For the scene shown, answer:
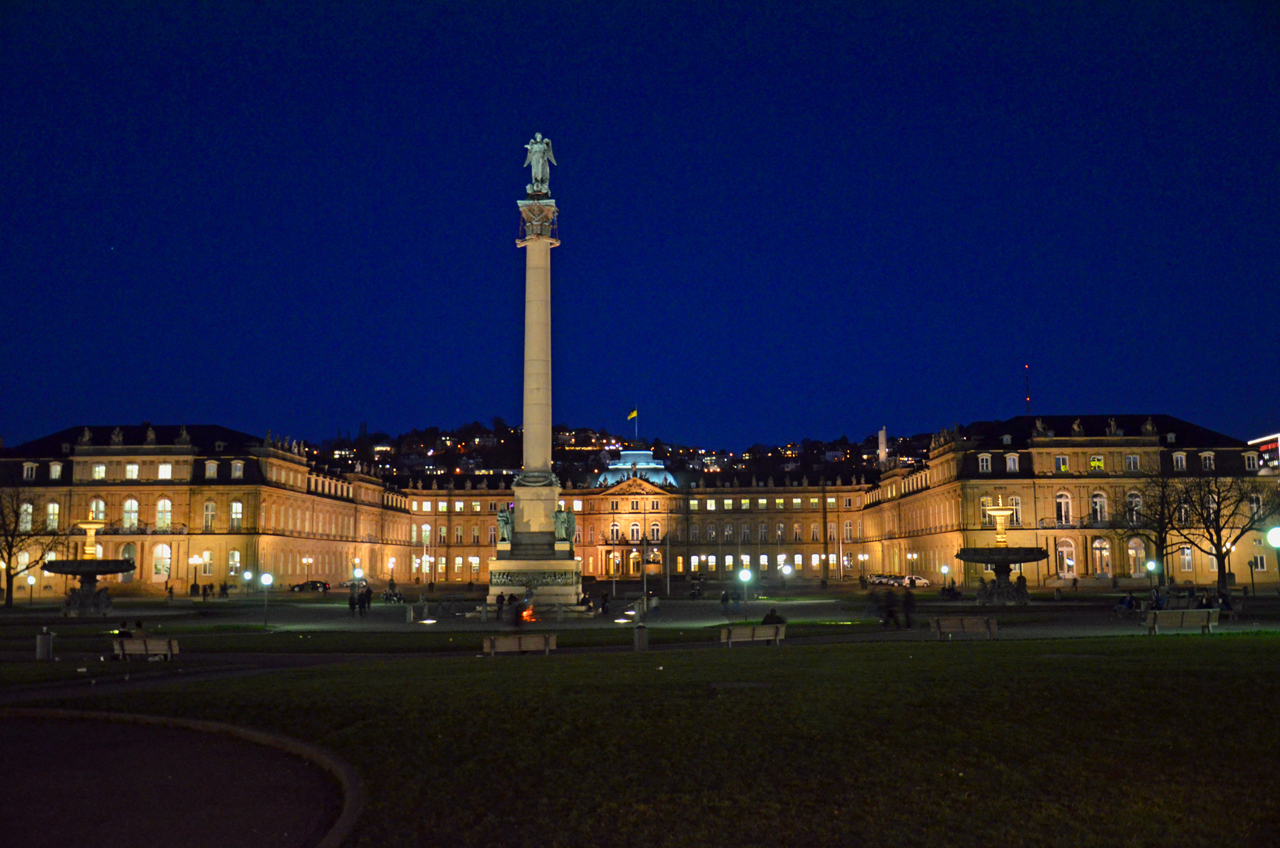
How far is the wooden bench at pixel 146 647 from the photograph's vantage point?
26906 mm

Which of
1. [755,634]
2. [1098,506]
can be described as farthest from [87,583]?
[1098,506]

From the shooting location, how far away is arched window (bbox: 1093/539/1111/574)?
110m

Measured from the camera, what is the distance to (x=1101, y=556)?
4350 inches

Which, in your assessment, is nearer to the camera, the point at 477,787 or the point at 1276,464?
the point at 477,787

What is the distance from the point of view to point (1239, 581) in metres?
101

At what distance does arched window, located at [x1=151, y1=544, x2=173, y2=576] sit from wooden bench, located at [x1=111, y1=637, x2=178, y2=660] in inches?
3630

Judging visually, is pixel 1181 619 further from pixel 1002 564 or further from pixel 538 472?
pixel 538 472

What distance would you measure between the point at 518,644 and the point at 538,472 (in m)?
27.8

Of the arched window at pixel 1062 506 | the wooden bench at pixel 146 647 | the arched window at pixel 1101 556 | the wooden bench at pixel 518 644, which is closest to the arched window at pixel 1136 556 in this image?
the arched window at pixel 1101 556

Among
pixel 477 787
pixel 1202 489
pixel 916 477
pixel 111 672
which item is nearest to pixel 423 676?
pixel 111 672

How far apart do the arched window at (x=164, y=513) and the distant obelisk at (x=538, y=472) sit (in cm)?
7071

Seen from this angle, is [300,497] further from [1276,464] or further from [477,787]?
[477,787]

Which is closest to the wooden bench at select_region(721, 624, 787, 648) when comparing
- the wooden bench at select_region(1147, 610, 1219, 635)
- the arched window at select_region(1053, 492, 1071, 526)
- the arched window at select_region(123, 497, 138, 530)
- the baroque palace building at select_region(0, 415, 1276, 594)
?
the wooden bench at select_region(1147, 610, 1219, 635)

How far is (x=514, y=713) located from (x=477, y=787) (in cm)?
384
